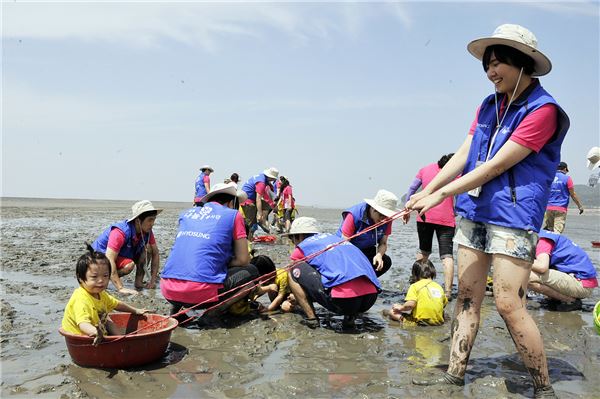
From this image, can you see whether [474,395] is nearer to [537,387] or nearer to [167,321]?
[537,387]

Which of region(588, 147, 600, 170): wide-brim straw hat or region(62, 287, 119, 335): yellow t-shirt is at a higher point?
region(588, 147, 600, 170): wide-brim straw hat

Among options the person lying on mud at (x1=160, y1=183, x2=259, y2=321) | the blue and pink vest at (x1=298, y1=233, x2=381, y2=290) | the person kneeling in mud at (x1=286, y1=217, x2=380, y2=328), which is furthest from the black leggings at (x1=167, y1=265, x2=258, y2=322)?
the blue and pink vest at (x1=298, y1=233, x2=381, y2=290)

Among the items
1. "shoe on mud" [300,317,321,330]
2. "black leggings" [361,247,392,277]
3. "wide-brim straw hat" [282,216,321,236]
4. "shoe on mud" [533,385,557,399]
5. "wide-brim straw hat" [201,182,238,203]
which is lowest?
"shoe on mud" [300,317,321,330]

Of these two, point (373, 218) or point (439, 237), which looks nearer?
point (373, 218)

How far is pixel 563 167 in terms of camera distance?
375 inches

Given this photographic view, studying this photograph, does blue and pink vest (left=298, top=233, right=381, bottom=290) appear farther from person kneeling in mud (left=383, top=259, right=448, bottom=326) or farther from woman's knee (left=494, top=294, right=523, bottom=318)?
woman's knee (left=494, top=294, right=523, bottom=318)

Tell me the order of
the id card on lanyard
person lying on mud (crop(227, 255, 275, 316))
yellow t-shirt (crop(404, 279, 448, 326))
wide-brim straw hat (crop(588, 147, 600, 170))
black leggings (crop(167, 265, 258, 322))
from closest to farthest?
the id card on lanyard → black leggings (crop(167, 265, 258, 322)) → yellow t-shirt (crop(404, 279, 448, 326)) → person lying on mud (crop(227, 255, 275, 316)) → wide-brim straw hat (crop(588, 147, 600, 170))

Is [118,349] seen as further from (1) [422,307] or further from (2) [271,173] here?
(2) [271,173]

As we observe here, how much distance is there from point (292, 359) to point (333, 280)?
0.98 meters

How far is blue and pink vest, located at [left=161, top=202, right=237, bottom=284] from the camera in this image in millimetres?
4785

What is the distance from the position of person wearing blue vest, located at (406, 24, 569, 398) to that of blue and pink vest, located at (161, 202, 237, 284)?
211 centimetres

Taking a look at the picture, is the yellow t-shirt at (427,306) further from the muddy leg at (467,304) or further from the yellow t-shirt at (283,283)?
the muddy leg at (467,304)

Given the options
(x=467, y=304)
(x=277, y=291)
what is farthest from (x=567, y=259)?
(x=277, y=291)

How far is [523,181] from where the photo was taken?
3.17 metres
